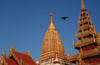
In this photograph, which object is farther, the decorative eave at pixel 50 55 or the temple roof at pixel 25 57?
the decorative eave at pixel 50 55

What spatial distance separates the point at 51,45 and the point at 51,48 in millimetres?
1007

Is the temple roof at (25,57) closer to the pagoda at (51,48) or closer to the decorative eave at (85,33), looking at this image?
the decorative eave at (85,33)

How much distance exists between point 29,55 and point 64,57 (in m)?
20.8

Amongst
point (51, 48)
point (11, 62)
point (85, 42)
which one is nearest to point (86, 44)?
point (85, 42)

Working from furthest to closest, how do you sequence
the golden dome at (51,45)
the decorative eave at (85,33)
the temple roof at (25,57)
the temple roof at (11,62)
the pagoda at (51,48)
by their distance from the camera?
1. the golden dome at (51,45)
2. the pagoda at (51,48)
3. the decorative eave at (85,33)
4. the temple roof at (25,57)
5. the temple roof at (11,62)

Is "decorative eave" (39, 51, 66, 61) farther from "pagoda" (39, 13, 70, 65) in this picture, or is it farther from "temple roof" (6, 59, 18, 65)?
"temple roof" (6, 59, 18, 65)

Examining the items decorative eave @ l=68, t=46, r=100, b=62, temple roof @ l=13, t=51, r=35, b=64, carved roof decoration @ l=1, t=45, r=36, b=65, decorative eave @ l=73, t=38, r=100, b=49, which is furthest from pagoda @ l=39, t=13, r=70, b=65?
decorative eave @ l=68, t=46, r=100, b=62

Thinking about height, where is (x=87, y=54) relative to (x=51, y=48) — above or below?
below

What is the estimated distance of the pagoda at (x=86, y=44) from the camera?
27109mm

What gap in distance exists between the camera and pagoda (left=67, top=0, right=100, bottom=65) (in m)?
27.1

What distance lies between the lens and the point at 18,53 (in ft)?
101

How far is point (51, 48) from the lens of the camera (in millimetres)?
51688

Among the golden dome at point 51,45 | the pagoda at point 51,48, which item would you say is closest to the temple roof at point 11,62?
the pagoda at point 51,48

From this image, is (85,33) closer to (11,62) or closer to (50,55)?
(11,62)
